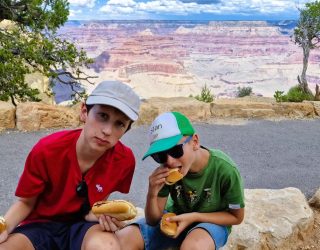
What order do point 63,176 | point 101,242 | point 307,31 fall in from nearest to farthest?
point 101,242
point 63,176
point 307,31

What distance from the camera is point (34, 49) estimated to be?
9414 millimetres

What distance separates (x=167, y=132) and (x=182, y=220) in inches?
19.4

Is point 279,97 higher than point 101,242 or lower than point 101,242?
lower

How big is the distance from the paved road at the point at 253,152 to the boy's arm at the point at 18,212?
7.38 feet

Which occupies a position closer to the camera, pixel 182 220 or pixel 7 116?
pixel 182 220

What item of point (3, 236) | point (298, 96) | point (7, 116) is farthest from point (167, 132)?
point (298, 96)

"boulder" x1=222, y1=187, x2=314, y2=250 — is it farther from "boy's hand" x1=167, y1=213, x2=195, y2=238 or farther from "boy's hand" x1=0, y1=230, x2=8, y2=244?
"boy's hand" x1=0, y1=230, x2=8, y2=244

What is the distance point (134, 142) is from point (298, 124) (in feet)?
11.9

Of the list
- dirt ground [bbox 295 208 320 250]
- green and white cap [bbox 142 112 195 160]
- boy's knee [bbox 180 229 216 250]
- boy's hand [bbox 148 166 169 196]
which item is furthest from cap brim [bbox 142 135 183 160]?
dirt ground [bbox 295 208 320 250]

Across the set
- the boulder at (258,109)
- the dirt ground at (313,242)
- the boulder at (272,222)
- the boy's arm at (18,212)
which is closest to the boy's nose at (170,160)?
the boy's arm at (18,212)

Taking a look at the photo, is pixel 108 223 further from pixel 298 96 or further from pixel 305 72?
pixel 305 72

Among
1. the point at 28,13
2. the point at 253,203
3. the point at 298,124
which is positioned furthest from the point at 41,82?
the point at 253,203

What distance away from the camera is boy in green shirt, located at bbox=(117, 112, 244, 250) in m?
2.33

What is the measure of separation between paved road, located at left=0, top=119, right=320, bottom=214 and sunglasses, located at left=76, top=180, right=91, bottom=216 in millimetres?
2292
